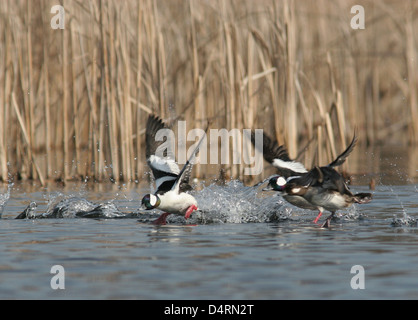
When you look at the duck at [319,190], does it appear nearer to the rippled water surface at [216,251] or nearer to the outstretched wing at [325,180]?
the outstretched wing at [325,180]

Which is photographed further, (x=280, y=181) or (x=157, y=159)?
(x=157, y=159)

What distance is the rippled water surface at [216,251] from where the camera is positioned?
5.56 m

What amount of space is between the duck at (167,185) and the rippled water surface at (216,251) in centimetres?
18

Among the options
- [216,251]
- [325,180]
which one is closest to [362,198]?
[325,180]

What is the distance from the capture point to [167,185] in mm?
9961

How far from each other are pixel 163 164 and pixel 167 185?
568mm

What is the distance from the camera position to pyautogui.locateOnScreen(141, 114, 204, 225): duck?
948 centimetres

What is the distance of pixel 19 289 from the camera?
18.3 ft

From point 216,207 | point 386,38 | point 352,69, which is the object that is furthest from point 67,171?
point 386,38

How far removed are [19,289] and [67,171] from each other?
28.2 feet

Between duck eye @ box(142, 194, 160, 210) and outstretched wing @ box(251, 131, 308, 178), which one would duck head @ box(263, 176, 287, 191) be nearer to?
outstretched wing @ box(251, 131, 308, 178)

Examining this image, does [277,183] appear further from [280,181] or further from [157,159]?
[157,159]

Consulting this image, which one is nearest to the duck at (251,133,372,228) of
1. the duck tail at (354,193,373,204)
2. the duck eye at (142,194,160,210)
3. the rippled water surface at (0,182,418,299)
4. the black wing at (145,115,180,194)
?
the duck tail at (354,193,373,204)

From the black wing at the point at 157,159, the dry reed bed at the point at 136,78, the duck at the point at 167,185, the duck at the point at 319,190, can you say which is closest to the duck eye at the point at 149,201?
the duck at the point at 167,185
